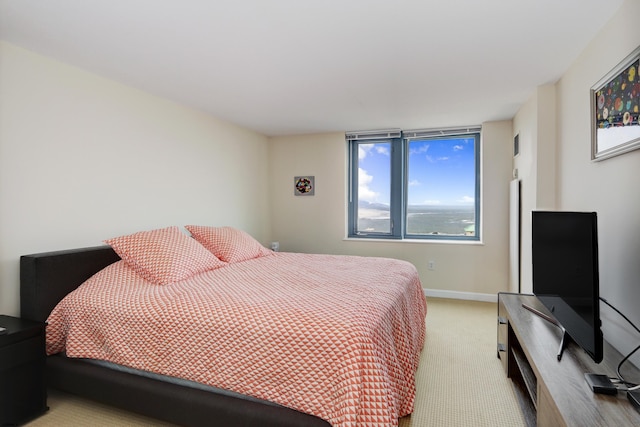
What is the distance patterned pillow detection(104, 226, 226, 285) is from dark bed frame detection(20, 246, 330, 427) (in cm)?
24

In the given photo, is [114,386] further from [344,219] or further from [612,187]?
[344,219]

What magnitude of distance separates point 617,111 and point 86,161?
3.50m

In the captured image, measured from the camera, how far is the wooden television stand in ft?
3.81

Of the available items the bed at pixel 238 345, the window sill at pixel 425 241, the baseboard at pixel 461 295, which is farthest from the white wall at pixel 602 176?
the baseboard at pixel 461 295

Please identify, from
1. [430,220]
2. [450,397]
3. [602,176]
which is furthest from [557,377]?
[430,220]

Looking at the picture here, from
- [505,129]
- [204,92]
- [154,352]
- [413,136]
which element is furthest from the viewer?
[413,136]

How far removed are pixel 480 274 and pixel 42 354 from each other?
4398 mm

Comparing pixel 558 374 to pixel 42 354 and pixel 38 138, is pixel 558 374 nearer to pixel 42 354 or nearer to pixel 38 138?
pixel 42 354

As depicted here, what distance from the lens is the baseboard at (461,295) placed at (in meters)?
4.21

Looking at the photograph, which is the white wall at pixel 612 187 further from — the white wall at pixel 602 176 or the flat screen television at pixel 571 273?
the flat screen television at pixel 571 273

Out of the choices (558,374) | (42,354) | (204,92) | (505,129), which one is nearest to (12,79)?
(204,92)

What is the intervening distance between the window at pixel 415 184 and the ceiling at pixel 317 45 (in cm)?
125

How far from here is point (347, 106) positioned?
11.5 feet

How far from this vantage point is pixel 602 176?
191cm
